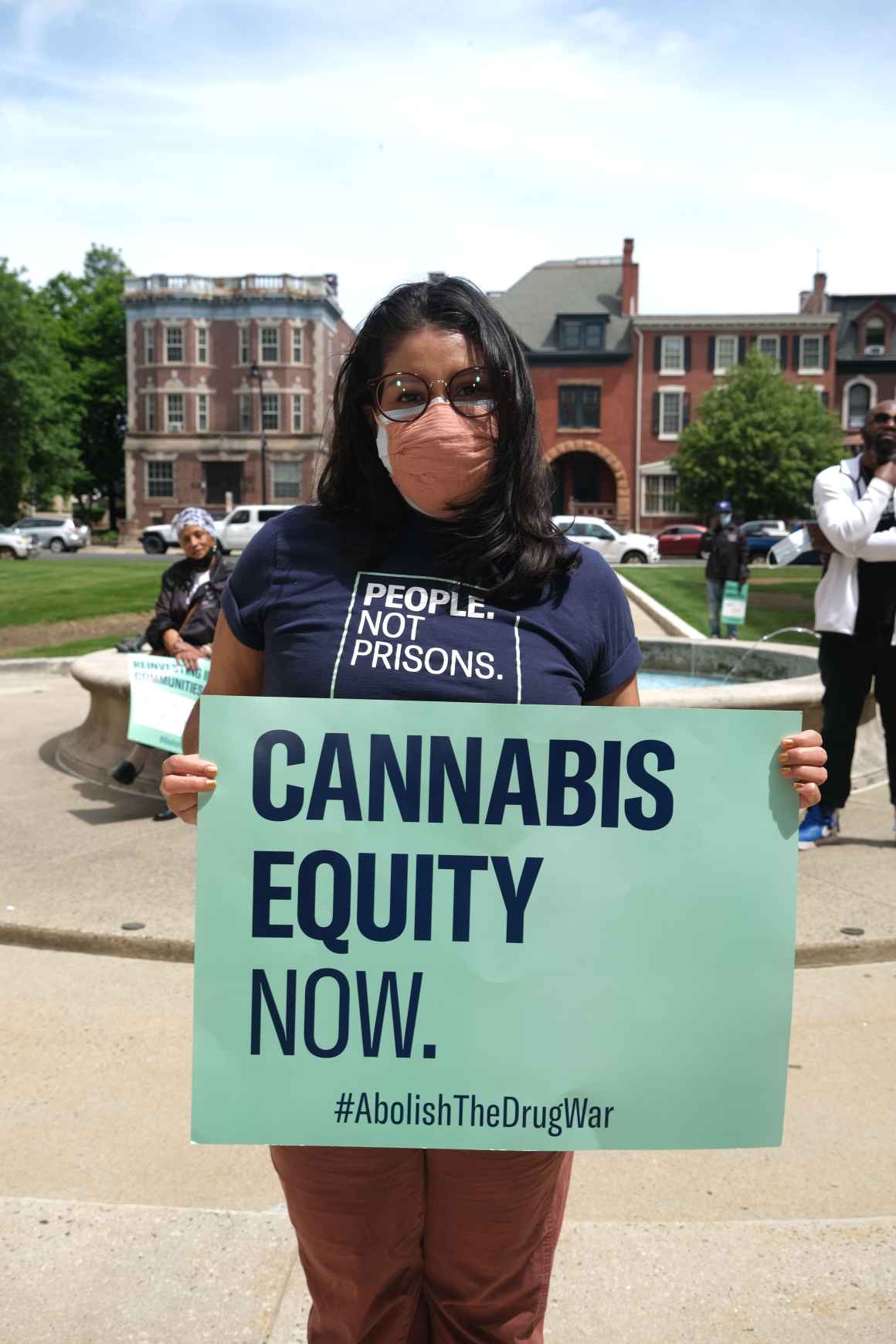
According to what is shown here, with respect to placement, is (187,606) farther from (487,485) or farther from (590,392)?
(590,392)

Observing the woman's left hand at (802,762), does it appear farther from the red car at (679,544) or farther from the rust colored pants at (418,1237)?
the red car at (679,544)

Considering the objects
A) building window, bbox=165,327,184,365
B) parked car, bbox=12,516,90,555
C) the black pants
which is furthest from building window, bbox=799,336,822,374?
the black pants

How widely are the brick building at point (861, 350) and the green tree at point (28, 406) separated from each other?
1357 inches

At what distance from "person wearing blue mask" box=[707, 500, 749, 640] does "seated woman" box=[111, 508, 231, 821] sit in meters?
9.82

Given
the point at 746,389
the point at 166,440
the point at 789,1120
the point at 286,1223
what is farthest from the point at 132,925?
the point at 166,440

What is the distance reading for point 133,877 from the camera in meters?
5.50

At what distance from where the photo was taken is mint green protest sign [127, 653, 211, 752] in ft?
21.7

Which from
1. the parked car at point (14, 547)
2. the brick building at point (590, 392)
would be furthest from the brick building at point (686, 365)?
the parked car at point (14, 547)

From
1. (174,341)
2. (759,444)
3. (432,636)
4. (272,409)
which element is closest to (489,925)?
(432,636)

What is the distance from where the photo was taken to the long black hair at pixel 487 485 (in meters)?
1.95

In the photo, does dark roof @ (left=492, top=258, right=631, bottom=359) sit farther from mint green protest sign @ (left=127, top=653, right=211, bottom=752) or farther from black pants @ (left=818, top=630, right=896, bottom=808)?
black pants @ (left=818, top=630, right=896, bottom=808)

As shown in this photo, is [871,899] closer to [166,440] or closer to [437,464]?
[437,464]

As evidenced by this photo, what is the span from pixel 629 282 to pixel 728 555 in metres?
42.7

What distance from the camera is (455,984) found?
1901mm
